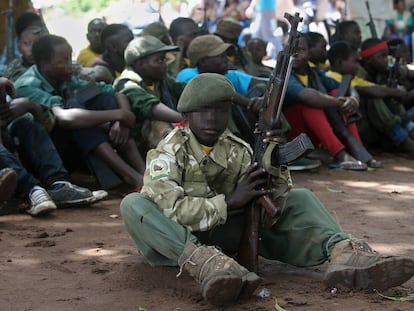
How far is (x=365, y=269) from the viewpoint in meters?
3.50

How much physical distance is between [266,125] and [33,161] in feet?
8.76

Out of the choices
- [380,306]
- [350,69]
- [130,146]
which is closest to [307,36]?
[350,69]

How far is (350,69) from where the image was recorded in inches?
331

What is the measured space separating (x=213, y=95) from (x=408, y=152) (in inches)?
217

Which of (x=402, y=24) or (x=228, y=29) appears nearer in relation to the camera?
(x=228, y=29)

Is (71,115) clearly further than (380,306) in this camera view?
Yes

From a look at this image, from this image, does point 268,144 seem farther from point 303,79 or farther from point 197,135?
point 303,79

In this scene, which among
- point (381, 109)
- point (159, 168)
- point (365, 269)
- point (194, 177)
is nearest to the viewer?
point (365, 269)

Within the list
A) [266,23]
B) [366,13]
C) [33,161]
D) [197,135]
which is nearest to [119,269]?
[197,135]

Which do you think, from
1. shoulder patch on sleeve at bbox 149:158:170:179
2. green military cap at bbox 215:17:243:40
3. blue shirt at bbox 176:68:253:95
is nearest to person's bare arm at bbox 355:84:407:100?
green military cap at bbox 215:17:243:40

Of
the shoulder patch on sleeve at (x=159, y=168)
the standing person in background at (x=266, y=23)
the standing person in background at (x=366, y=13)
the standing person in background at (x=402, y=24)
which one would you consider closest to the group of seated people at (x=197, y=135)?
the shoulder patch on sleeve at (x=159, y=168)

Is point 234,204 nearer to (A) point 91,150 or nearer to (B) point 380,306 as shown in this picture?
(B) point 380,306

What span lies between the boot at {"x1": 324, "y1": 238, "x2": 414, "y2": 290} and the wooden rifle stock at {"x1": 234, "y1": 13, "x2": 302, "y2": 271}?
40 cm

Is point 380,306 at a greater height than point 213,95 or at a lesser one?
lesser
